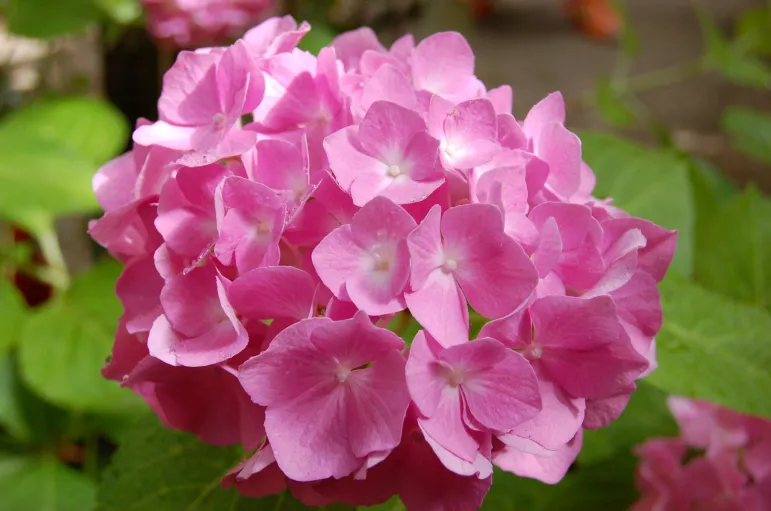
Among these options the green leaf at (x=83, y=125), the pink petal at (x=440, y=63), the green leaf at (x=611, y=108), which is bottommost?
the green leaf at (x=83, y=125)

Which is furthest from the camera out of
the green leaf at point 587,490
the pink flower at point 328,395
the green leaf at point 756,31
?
the green leaf at point 756,31

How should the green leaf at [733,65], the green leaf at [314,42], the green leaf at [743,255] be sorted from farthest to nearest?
the green leaf at [733,65], the green leaf at [314,42], the green leaf at [743,255]

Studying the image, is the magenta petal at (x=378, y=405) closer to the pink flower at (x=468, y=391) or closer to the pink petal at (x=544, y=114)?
the pink flower at (x=468, y=391)

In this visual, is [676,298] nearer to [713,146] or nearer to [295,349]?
[295,349]

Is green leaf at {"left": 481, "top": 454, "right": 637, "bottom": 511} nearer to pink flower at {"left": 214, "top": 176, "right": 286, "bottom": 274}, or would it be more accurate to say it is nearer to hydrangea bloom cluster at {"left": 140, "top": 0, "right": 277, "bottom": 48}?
pink flower at {"left": 214, "top": 176, "right": 286, "bottom": 274}

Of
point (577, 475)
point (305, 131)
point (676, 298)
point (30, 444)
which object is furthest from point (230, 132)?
point (30, 444)

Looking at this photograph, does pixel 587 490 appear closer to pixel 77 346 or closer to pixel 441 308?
pixel 441 308

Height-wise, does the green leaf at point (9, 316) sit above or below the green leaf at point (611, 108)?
below

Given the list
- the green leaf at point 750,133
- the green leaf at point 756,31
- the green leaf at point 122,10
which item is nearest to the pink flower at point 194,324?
the green leaf at point 750,133
